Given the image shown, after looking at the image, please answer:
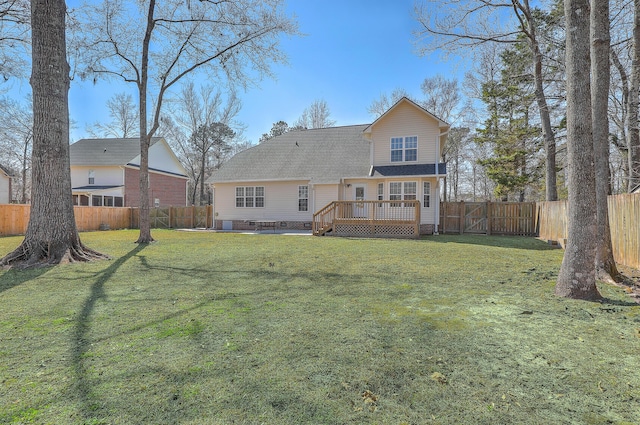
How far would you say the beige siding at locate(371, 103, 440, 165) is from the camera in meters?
16.0

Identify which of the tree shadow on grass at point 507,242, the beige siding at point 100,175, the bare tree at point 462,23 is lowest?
the tree shadow on grass at point 507,242

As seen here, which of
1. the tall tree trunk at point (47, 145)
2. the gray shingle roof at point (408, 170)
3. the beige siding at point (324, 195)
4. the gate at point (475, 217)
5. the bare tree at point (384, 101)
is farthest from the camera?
the bare tree at point (384, 101)

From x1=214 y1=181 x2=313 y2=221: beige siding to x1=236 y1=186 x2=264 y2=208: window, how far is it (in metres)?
0.20

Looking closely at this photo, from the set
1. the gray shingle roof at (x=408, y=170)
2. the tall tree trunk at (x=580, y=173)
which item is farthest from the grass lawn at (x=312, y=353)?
the gray shingle roof at (x=408, y=170)

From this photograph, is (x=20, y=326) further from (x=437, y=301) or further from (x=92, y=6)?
(x=92, y=6)

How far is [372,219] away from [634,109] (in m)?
11.2

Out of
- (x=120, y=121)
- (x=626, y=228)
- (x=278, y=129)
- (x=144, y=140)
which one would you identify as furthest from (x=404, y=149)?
(x=120, y=121)

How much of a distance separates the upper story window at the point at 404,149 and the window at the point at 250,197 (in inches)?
313

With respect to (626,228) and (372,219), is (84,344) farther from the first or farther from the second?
(372,219)

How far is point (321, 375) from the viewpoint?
2.42m

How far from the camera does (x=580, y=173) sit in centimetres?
456

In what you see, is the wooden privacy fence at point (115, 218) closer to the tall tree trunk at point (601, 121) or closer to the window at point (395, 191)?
the window at point (395, 191)

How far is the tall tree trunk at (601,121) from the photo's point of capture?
546 centimetres

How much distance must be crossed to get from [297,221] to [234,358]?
51.3ft
